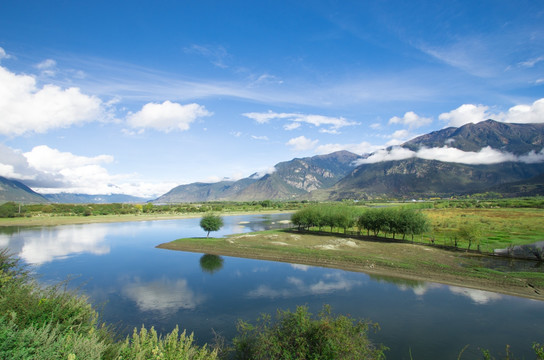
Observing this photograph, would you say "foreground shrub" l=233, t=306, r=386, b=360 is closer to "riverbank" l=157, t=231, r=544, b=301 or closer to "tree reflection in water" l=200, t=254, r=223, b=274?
"riverbank" l=157, t=231, r=544, b=301

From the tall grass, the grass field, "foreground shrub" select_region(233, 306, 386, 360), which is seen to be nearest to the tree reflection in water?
"foreground shrub" select_region(233, 306, 386, 360)

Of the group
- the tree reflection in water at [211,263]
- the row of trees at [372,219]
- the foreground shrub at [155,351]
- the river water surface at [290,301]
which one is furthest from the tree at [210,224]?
the foreground shrub at [155,351]

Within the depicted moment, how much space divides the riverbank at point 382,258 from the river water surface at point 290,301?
3.25m

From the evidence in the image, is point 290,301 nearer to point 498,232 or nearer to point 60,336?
point 60,336

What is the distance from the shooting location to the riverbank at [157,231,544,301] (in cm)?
3728

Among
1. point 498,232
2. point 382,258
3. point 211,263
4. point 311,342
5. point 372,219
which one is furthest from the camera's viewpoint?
point 498,232

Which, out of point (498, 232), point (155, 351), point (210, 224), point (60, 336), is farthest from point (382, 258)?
point (498, 232)

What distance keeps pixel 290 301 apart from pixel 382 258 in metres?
25.5

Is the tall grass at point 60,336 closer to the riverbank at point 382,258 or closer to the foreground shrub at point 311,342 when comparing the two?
the foreground shrub at point 311,342

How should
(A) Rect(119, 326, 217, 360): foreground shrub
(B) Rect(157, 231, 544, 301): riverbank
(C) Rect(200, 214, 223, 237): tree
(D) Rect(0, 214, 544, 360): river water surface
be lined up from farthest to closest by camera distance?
(C) Rect(200, 214, 223, 237): tree < (B) Rect(157, 231, 544, 301): riverbank < (D) Rect(0, 214, 544, 360): river water surface < (A) Rect(119, 326, 217, 360): foreground shrub

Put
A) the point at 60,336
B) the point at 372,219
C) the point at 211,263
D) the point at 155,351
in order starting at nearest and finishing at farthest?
the point at 60,336 < the point at 155,351 < the point at 211,263 < the point at 372,219

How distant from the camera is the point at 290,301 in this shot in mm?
31453

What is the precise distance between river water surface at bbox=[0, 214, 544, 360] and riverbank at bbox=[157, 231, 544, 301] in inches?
128

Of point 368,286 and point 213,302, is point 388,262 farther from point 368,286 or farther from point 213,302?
point 213,302
